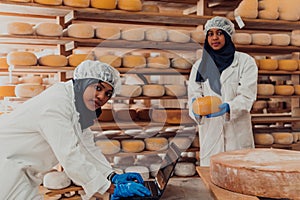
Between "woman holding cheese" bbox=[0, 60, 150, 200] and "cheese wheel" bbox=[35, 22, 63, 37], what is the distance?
3.78ft

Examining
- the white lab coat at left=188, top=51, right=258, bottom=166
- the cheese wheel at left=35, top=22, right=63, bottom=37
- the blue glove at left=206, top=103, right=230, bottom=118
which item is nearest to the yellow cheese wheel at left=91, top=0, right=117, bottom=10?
the cheese wheel at left=35, top=22, right=63, bottom=37

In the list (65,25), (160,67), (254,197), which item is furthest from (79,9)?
(254,197)

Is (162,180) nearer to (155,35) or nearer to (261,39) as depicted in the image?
(155,35)

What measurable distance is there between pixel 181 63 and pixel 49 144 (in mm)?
1670

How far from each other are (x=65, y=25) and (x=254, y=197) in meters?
2.10

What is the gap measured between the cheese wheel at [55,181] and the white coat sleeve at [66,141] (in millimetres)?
1136

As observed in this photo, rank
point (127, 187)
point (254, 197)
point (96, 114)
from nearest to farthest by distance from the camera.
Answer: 1. point (254, 197)
2. point (127, 187)
3. point (96, 114)

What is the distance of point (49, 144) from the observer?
1324 mm

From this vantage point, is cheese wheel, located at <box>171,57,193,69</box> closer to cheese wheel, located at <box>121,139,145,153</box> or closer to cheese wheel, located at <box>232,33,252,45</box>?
cheese wheel, located at <box>232,33,252,45</box>

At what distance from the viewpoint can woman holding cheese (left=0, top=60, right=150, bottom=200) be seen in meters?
1.26

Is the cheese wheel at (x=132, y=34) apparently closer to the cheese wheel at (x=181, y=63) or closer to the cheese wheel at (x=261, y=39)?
the cheese wheel at (x=181, y=63)

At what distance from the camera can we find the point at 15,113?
1358 millimetres

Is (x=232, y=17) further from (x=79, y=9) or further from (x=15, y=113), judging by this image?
(x=15, y=113)

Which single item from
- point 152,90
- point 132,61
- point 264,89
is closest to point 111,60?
point 132,61
